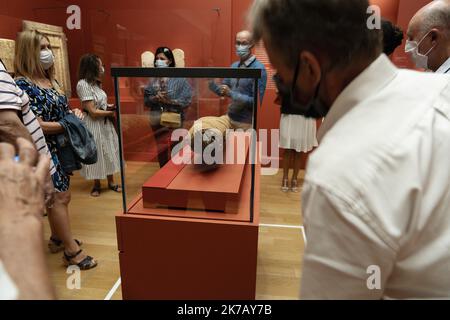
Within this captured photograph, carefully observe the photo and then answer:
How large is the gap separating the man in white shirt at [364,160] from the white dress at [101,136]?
2.84 metres

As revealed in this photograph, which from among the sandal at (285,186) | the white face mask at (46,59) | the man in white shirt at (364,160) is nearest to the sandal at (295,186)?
the sandal at (285,186)

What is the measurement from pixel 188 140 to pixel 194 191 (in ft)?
1.28

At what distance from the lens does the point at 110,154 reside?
3498mm

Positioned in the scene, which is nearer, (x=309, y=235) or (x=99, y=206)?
(x=309, y=235)

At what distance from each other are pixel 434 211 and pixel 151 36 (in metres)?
4.25

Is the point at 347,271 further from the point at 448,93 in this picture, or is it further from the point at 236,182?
the point at 236,182

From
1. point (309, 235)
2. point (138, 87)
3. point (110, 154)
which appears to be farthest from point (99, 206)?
point (309, 235)

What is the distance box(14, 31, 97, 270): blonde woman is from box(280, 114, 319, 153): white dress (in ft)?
7.83

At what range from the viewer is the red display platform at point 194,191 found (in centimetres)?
151

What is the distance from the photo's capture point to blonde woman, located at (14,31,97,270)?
1933 millimetres

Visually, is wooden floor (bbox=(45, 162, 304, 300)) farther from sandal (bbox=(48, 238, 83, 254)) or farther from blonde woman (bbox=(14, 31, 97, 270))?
blonde woman (bbox=(14, 31, 97, 270))

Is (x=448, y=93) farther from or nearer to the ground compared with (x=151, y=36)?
nearer to the ground

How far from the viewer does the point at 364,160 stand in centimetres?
55

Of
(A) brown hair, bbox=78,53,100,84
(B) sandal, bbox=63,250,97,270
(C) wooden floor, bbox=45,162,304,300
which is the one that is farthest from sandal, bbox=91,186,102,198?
(B) sandal, bbox=63,250,97,270
